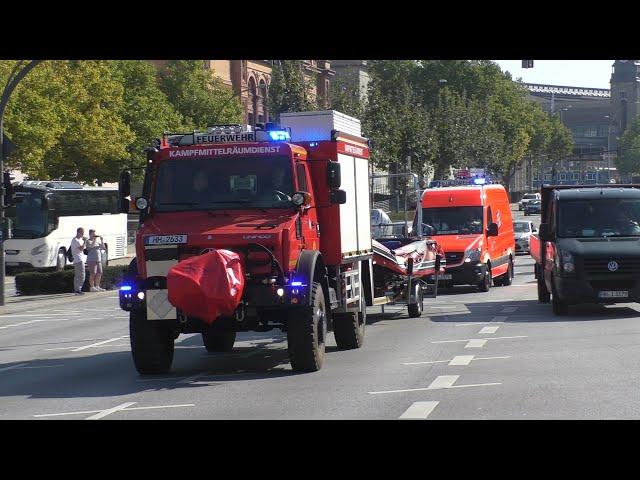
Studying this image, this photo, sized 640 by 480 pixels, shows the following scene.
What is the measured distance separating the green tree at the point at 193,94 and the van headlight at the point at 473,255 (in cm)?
5108

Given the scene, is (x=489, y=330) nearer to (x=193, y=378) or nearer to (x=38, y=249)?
(x=193, y=378)

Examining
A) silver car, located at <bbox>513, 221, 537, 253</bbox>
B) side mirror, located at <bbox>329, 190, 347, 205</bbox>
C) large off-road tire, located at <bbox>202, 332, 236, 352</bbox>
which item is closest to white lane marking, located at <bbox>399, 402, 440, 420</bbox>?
side mirror, located at <bbox>329, 190, 347, 205</bbox>

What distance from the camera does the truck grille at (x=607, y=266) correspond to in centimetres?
2222

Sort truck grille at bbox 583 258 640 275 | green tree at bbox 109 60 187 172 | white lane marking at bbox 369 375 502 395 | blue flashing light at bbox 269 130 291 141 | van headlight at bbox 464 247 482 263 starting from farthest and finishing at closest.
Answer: green tree at bbox 109 60 187 172 < van headlight at bbox 464 247 482 263 < truck grille at bbox 583 258 640 275 < blue flashing light at bbox 269 130 291 141 < white lane marking at bbox 369 375 502 395

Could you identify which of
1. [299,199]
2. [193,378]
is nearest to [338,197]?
[299,199]

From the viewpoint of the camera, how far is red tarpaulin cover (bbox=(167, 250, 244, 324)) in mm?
14336

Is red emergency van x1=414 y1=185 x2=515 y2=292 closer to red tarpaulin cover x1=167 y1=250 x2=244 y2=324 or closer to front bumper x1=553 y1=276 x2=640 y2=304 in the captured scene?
front bumper x1=553 y1=276 x2=640 y2=304

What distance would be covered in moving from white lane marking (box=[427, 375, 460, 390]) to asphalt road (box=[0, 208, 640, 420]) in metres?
0.02

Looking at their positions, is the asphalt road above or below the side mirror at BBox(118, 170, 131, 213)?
below

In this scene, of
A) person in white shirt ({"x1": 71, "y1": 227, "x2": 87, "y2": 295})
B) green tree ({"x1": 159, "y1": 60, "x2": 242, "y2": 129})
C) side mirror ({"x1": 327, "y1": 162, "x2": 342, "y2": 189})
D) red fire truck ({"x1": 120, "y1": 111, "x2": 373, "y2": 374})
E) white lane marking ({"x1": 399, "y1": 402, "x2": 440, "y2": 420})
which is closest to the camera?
white lane marking ({"x1": 399, "y1": 402, "x2": 440, "y2": 420})

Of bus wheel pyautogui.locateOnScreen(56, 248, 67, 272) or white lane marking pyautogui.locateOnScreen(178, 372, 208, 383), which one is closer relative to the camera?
white lane marking pyautogui.locateOnScreen(178, 372, 208, 383)
